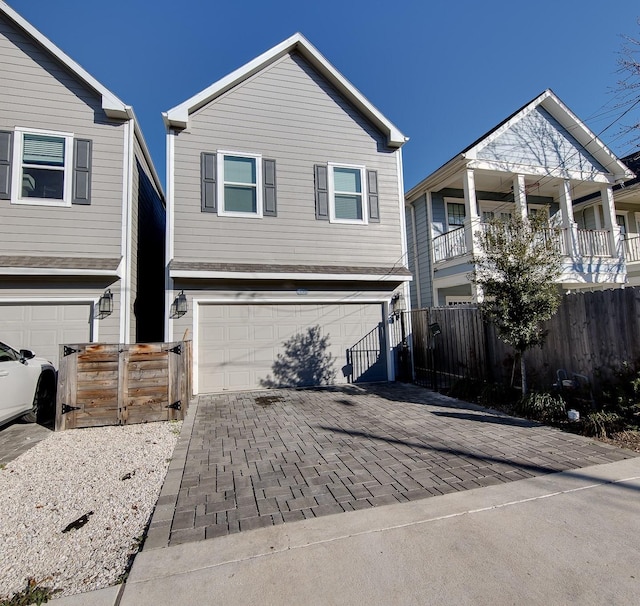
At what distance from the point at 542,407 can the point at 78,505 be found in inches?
246

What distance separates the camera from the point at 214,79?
28.8ft

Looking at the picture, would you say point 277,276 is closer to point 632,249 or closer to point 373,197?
point 373,197

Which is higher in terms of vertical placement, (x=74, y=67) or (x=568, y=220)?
(x=74, y=67)

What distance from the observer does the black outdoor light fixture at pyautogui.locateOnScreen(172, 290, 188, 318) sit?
315 inches

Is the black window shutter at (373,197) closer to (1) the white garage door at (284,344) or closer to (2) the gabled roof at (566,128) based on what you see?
(1) the white garage door at (284,344)

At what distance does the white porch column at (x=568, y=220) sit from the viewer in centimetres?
1141

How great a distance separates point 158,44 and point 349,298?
895 cm

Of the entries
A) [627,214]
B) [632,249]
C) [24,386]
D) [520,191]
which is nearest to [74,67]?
[24,386]

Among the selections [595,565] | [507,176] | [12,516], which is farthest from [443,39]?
[12,516]

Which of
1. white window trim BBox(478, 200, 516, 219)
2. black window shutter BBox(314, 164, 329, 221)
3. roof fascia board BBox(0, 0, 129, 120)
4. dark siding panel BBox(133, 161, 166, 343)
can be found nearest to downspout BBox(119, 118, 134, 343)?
roof fascia board BBox(0, 0, 129, 120)

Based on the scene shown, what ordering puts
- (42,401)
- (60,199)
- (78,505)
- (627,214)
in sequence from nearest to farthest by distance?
(78,505) < (42,401) < (60,199) < (627,214)

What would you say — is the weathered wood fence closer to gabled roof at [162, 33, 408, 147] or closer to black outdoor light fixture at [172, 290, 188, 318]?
gabled roof at [162, 33, 408, 147]

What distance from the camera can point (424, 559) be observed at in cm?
235

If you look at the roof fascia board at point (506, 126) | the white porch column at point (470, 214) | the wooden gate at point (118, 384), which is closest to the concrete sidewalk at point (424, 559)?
the wooden gate at point (118, 384)
